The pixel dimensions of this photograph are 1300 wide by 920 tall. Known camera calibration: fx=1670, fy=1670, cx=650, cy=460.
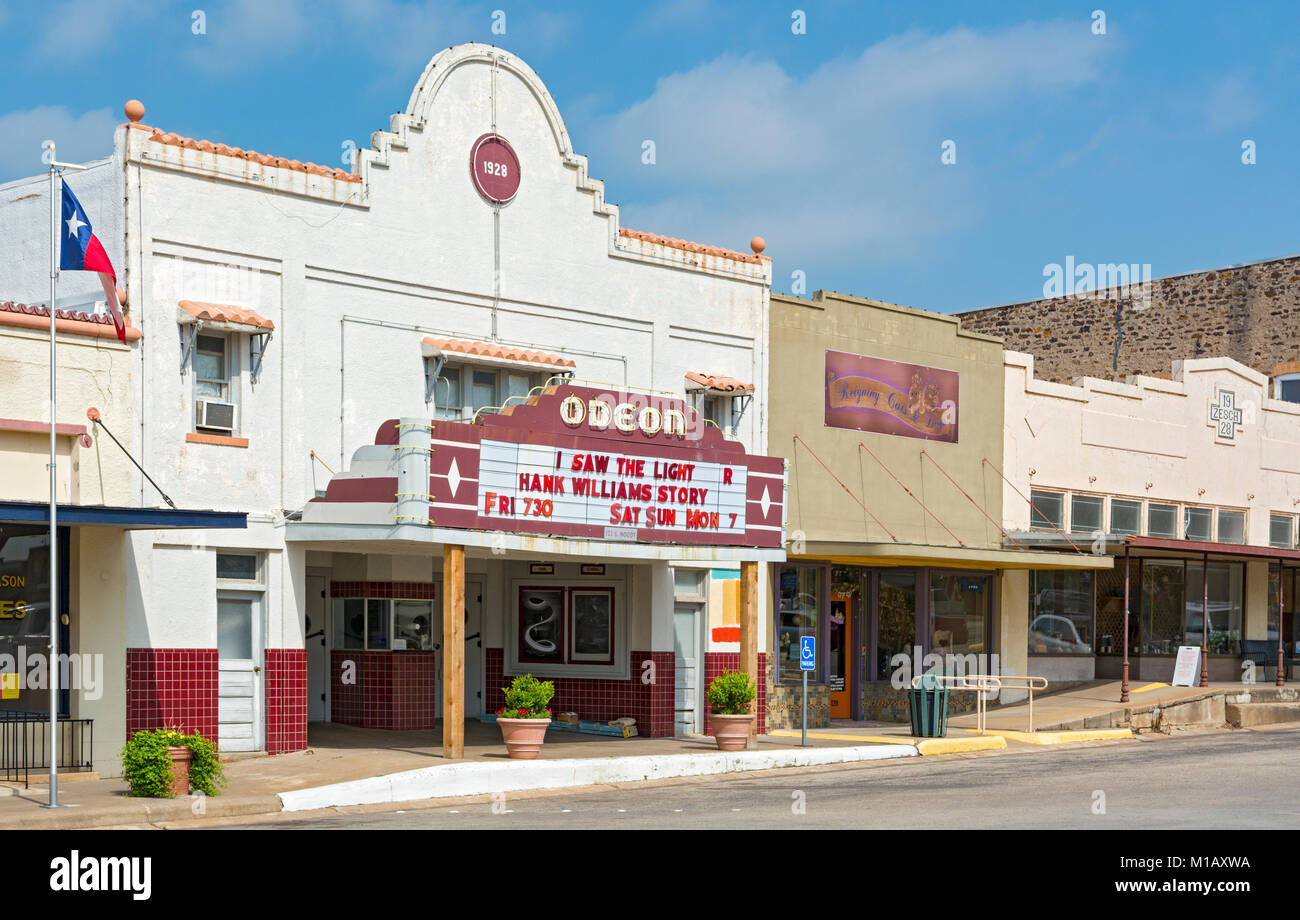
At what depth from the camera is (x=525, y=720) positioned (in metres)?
21.1

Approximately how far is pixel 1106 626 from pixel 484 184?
17805 mm

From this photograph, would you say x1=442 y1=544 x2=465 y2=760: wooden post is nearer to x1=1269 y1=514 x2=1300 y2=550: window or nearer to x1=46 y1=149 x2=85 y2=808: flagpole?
→ x1=46 y1=149 x2=85 y2=808: flagpole

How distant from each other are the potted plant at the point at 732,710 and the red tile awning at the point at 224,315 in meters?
8.08

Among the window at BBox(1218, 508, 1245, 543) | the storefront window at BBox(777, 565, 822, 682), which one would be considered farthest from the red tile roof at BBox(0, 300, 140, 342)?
the window at BBox(1218, 508, 1245, 543)

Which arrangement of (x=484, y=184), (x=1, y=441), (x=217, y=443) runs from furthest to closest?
(x=484, y=184)
(x=217, y=443)
(x=1, y=441)

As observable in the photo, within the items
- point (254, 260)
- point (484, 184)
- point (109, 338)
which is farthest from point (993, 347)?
point (109, 338)

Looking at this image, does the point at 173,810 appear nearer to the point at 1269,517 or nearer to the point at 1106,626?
the point at 1106,626

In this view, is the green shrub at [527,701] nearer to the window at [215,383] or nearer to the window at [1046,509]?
the window at [215,383]

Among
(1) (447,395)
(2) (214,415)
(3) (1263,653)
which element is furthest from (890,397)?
(2) (214,415)

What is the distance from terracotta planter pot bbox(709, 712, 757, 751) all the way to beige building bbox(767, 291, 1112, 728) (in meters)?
4.95

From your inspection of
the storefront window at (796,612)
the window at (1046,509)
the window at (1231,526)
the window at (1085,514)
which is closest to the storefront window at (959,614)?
the window at (1046,509)

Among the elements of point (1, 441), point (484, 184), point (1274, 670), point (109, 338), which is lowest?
point (1274, 670)

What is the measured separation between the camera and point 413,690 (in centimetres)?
2528

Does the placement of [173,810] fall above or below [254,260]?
below
